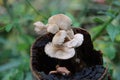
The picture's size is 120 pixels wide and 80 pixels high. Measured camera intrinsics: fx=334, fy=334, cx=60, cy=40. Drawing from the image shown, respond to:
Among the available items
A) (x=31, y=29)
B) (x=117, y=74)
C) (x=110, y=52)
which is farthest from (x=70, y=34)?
(x=31, y=29)

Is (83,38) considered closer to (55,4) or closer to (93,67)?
(93,67)

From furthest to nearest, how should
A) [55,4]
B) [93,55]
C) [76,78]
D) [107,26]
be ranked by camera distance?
[55,4]
[107,26]
[93,55]
[76,78]

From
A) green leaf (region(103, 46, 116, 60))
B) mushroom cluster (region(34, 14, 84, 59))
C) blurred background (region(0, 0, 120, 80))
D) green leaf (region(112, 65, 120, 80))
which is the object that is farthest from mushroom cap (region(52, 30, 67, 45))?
green leaf (region(112, 65, 120, 80))

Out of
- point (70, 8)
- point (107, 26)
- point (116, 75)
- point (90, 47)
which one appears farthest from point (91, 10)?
point (90, 47)

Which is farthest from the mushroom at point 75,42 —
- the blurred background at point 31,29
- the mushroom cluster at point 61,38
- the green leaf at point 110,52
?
the green leaf at point 110,52

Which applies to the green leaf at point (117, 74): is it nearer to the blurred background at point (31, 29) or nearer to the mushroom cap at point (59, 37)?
the blurred background at point (31, 29)

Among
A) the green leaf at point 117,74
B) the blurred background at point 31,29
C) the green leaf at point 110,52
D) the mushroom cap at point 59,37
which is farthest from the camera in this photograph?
the green leaf at point 117,74
